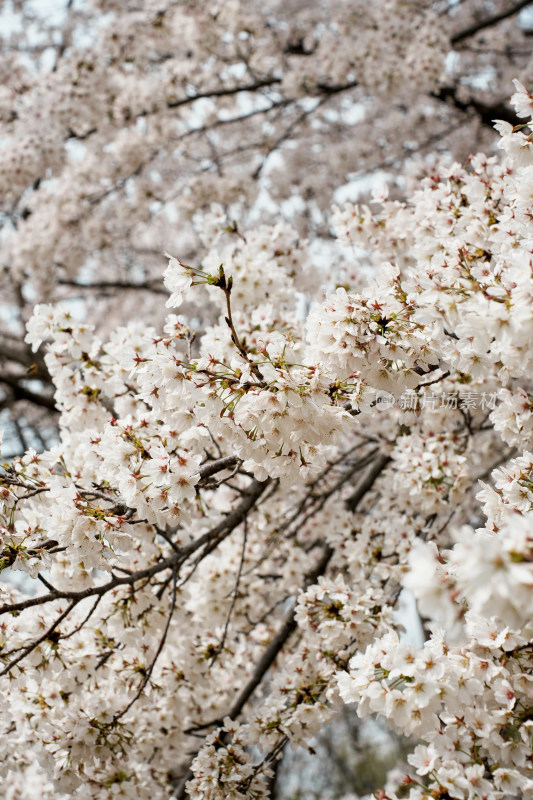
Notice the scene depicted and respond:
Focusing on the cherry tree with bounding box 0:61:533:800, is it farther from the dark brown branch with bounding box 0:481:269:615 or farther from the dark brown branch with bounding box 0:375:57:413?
the dark brown branch with bounding box 0:375:57:413

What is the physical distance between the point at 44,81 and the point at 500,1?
719 cm

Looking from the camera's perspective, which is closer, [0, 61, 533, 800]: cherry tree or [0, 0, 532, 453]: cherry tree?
[0, 61, 533, 800]: cherry tree

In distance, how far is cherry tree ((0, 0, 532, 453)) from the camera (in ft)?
19.9

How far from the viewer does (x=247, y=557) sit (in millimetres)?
4395

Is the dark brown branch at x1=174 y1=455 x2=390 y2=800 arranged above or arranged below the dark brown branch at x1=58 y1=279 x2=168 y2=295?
below

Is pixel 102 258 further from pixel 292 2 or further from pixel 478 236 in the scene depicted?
pixel 478 236

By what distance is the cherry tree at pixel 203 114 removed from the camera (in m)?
6.06

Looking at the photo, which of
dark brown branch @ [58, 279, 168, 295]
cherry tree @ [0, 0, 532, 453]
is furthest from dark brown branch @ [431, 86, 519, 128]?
dark brown branch @ [58, 279, 168, 295]

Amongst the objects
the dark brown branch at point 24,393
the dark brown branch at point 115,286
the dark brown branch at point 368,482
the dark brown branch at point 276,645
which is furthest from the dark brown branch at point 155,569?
the dark brown branch at point 115,286

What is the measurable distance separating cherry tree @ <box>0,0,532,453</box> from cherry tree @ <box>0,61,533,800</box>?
1.67 m

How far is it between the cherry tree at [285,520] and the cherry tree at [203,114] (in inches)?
65.8

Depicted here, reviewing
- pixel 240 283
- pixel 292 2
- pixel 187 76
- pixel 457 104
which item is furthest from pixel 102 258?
pixel 240 283

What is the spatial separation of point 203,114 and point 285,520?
20.2 ft

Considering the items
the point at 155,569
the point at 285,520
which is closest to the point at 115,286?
the point at 285,520
